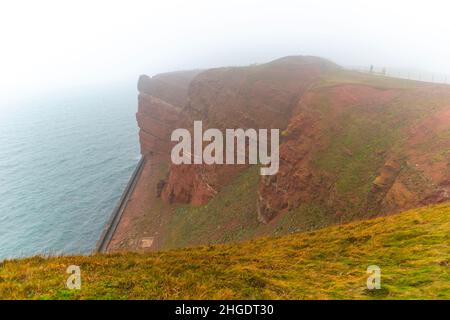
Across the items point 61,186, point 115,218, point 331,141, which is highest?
point 331,141

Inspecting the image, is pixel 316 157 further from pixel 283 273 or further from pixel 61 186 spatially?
pixel 61 186

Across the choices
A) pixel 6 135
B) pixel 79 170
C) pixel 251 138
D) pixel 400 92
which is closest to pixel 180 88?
pixel 79 170

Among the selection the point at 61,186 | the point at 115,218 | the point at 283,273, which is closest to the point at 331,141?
the point at 283,273

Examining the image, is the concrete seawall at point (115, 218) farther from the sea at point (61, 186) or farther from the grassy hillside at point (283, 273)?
the grassy hillside at point (283, 273)

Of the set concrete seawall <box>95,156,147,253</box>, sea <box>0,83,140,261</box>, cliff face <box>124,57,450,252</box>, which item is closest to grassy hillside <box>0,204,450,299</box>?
cliff face <box>124,57,450,252</box>

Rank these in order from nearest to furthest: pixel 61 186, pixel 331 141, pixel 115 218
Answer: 1. pixel 331 141
2. pixel 115 218
3. pixel 61 186

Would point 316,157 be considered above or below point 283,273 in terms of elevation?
below

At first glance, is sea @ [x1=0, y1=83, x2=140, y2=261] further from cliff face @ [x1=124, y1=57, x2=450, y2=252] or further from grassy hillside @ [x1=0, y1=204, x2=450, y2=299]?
grassy hillside @ [x1=0, y1=204, x2=450, y2=299]
